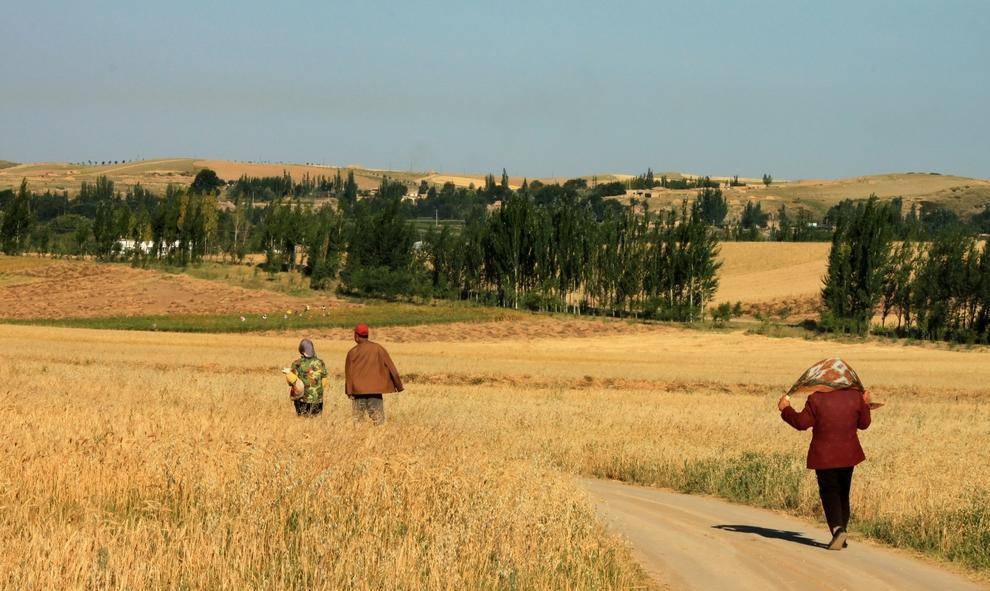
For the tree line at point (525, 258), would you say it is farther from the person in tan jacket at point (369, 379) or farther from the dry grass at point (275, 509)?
the dry grass at point (275, 509)

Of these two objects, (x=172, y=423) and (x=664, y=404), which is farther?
(x=664, y=404)

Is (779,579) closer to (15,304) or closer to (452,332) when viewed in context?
(452,332)

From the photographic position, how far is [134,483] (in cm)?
1030

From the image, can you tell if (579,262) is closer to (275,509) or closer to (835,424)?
(835,424)

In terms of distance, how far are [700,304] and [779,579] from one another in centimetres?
8105

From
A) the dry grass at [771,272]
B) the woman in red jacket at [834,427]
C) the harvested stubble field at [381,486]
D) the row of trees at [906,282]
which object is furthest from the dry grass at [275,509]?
the dry grass at [771,272]

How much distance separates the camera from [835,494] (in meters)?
11.6

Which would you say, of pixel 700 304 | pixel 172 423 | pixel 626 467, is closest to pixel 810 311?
pixel 700 304

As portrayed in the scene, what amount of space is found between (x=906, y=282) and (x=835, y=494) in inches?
2891

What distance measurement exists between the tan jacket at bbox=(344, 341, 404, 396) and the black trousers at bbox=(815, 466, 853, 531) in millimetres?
7069

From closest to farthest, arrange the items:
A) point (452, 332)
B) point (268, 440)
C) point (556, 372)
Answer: point (268, 440) → point (556, 372) → point (452, 332)

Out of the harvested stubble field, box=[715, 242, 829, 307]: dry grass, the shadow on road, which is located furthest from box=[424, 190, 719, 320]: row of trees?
the shadow on road

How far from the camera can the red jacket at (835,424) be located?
37.9 ft

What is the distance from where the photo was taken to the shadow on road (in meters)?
11.9
